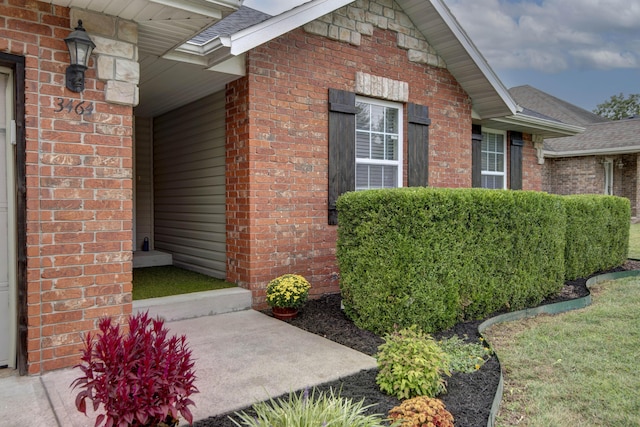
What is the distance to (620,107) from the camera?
40094 mm

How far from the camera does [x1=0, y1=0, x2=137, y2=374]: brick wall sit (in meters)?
3.25

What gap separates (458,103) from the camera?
782 cm

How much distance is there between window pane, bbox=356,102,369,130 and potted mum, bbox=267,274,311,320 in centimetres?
260

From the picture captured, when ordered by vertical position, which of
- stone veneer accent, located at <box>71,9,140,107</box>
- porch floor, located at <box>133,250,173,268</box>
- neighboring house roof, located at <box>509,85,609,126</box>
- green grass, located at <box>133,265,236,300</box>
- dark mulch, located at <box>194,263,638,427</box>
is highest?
neighboring house roof, located at <box>509,85,609,126</box>

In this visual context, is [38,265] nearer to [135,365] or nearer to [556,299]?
[135,365]

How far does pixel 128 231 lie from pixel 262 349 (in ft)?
5.06

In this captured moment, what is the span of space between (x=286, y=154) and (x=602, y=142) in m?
16.0

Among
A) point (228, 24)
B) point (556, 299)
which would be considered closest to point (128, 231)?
point (228, 24)

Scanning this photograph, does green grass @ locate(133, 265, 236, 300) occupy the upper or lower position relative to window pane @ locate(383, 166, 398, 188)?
lower

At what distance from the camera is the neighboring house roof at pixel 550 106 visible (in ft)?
72.3

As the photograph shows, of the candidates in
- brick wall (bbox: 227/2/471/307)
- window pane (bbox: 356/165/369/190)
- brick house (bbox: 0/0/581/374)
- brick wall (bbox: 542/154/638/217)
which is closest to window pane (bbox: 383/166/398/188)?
brick house (bbox: 0/0/581/374)

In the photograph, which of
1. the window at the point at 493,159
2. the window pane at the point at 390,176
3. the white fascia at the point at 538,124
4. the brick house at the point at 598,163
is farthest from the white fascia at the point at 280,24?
the brick house at the point at 598,163

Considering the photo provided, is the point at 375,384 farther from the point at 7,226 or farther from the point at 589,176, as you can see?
the point at 589,176

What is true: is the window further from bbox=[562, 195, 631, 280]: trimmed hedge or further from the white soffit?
bbox=[562, 195, 631, 280]: trimmed hedge
